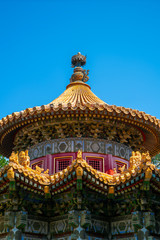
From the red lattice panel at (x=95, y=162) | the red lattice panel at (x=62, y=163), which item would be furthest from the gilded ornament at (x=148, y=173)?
the red lattice panel at (x=62, y=163)

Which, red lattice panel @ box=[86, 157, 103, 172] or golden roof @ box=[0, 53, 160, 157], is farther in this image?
red lattice panel @ box=[86, 157, 103, 172]

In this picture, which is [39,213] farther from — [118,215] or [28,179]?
[118,215]

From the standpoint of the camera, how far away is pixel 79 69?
20016 millimetres

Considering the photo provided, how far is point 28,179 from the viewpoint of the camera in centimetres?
1244

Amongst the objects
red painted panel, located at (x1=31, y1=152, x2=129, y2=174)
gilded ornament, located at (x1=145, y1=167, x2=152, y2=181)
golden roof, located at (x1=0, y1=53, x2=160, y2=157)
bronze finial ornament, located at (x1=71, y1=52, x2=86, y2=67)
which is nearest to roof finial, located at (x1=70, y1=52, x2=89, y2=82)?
bronze finial ornament, located at (x1=71, y1=52, x2=86, y2=67)

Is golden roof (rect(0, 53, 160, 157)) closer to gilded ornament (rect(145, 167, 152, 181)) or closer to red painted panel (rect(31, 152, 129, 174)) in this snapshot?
red painted panel (rect(31, 152, 129, 174))

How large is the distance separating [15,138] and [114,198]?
5.93 meters

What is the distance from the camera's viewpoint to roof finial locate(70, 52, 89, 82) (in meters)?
19.8

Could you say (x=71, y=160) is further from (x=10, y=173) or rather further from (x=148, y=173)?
(x=148, y=173)

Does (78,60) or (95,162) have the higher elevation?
(78,60)

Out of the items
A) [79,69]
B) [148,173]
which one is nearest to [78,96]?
[79,69]

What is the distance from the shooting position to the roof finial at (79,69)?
1977 centimetres

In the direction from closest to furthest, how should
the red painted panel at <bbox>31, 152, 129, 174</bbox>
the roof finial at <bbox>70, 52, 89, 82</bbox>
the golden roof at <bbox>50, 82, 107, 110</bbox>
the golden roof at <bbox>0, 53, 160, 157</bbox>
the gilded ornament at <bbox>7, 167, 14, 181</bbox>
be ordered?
the gilded ornament at <bbox>7, 167, 14, 181</bbox> → the golden roof at <bbox>0, 53, 160, 157</bbox> → the red painted panel at <bbox>31, 152, 129, 174</bbox> → the golden roof at <bbox>50, 82, 107, 110</bbox> → the roof finial at <bbox>70, 52, 89, 82</bbox>

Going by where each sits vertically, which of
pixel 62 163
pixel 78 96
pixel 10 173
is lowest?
pixel 10 173
